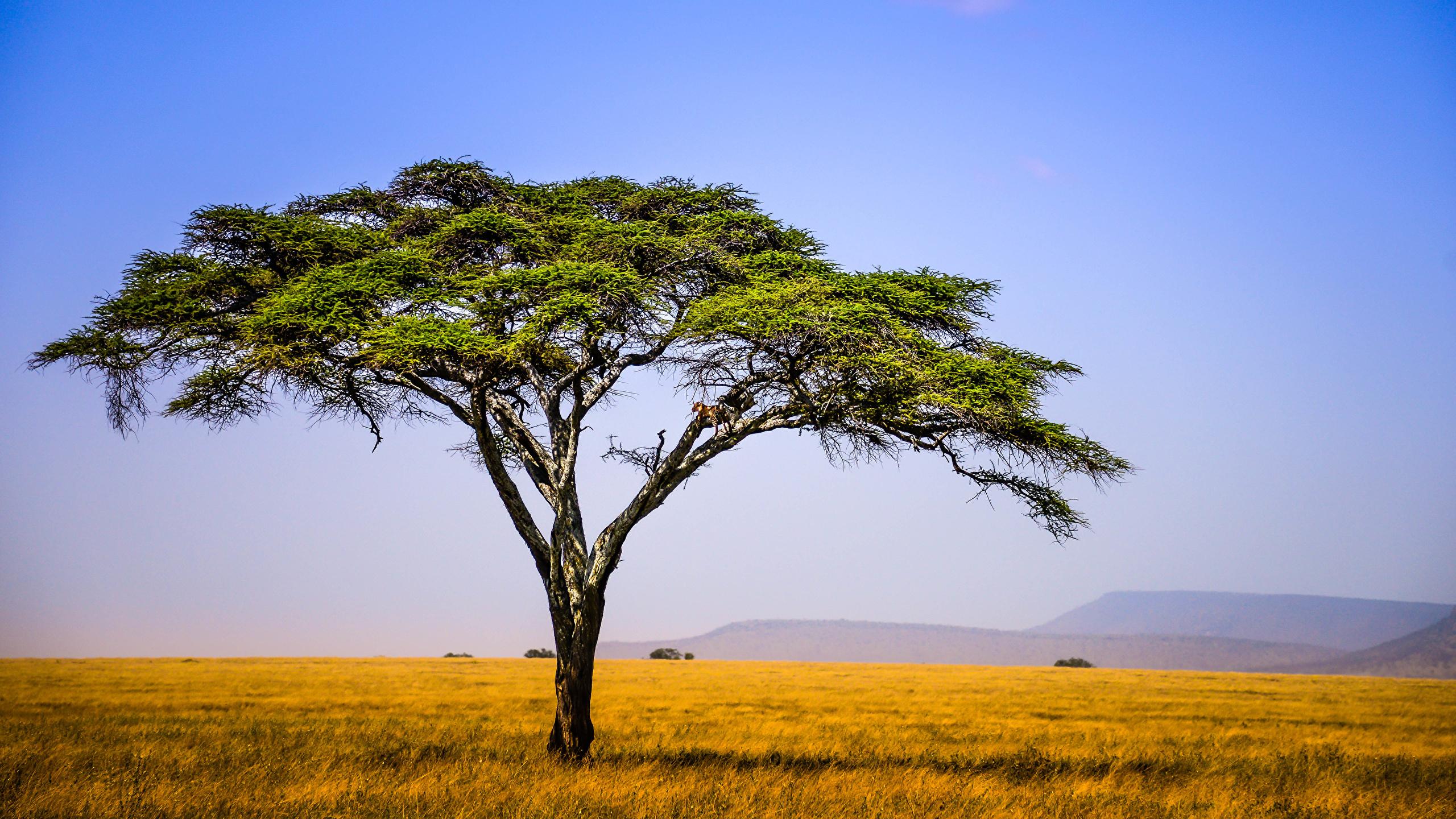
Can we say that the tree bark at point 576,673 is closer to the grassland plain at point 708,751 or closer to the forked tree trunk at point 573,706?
the forked tree trunk at point 573,706

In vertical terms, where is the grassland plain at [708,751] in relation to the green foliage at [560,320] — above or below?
below

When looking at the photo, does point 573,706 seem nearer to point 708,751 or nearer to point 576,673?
point 576,673

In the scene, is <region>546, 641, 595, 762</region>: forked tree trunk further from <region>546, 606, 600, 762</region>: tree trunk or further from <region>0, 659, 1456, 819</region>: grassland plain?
<region>0, 659, 1456, 819</region>: grassland plain

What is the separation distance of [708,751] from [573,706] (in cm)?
321

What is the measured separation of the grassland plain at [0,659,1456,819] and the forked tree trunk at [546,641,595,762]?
0.58 metres

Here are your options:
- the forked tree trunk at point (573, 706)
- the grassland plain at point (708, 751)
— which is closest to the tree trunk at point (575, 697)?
the forked tree trunk at point (573, 706)

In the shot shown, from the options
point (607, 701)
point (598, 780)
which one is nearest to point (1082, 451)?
point (598, 780)

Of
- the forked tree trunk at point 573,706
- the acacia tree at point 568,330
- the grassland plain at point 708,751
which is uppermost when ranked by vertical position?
the acacia tree at point 568,330

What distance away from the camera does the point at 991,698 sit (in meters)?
35.5

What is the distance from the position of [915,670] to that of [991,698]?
21.6 metres

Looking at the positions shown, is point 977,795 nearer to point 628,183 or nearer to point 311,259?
point 628,183

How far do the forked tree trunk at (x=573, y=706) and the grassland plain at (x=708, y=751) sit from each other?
580 millimetres

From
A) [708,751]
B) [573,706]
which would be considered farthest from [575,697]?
[708,751]

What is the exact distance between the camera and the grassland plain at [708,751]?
1214 centimetres
